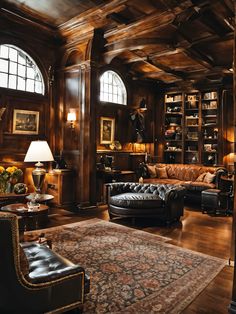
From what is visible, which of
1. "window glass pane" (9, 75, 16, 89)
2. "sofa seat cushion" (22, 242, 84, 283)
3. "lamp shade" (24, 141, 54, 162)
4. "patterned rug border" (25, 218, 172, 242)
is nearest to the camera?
"sofa seat cushion" (22, 242, 84, 283)

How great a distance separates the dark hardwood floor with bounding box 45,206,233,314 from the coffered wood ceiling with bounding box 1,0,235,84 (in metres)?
3.64

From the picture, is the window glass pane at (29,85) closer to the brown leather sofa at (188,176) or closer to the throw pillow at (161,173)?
the brown leather sofa at (188,176)

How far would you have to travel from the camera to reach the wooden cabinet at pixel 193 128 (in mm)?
8352

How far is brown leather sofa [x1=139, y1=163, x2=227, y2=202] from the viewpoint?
6.77m

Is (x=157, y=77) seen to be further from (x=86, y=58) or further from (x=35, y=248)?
(x=35, y=248)

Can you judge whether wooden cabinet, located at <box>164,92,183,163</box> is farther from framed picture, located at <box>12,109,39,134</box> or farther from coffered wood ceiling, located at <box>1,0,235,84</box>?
framed picture, located at <box>12,109,39,134</box>

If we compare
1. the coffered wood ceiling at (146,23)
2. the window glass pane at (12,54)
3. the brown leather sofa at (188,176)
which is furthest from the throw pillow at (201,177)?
the window glass pane at (12,54)

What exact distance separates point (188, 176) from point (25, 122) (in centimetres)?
458

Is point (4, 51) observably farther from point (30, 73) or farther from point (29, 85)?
point (29, 85)

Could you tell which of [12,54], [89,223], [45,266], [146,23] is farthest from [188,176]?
[45,266]

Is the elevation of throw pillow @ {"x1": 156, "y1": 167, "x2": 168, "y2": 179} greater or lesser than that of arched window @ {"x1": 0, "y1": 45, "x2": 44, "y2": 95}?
lesser

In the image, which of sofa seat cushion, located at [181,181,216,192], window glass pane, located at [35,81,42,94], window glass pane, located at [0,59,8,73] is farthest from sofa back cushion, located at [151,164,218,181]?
window glass pane, located at [0,59,8,73]

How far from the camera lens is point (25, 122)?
19.4 feet

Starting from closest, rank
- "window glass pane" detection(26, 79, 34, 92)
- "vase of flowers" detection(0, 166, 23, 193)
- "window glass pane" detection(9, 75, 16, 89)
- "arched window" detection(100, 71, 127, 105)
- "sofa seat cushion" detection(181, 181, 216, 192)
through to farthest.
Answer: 1. "vase of flowers" detection(0, 166, 23, 193)
2. "window glass pane" detection(9, 75, 16, 89)
3. "window glass pane" detection(26, 79, 34, 92)
4. "sofa seat cushion" detection(181, 181, 216, 192)
5. "arched window" detection(100, 71, 127, 105)
